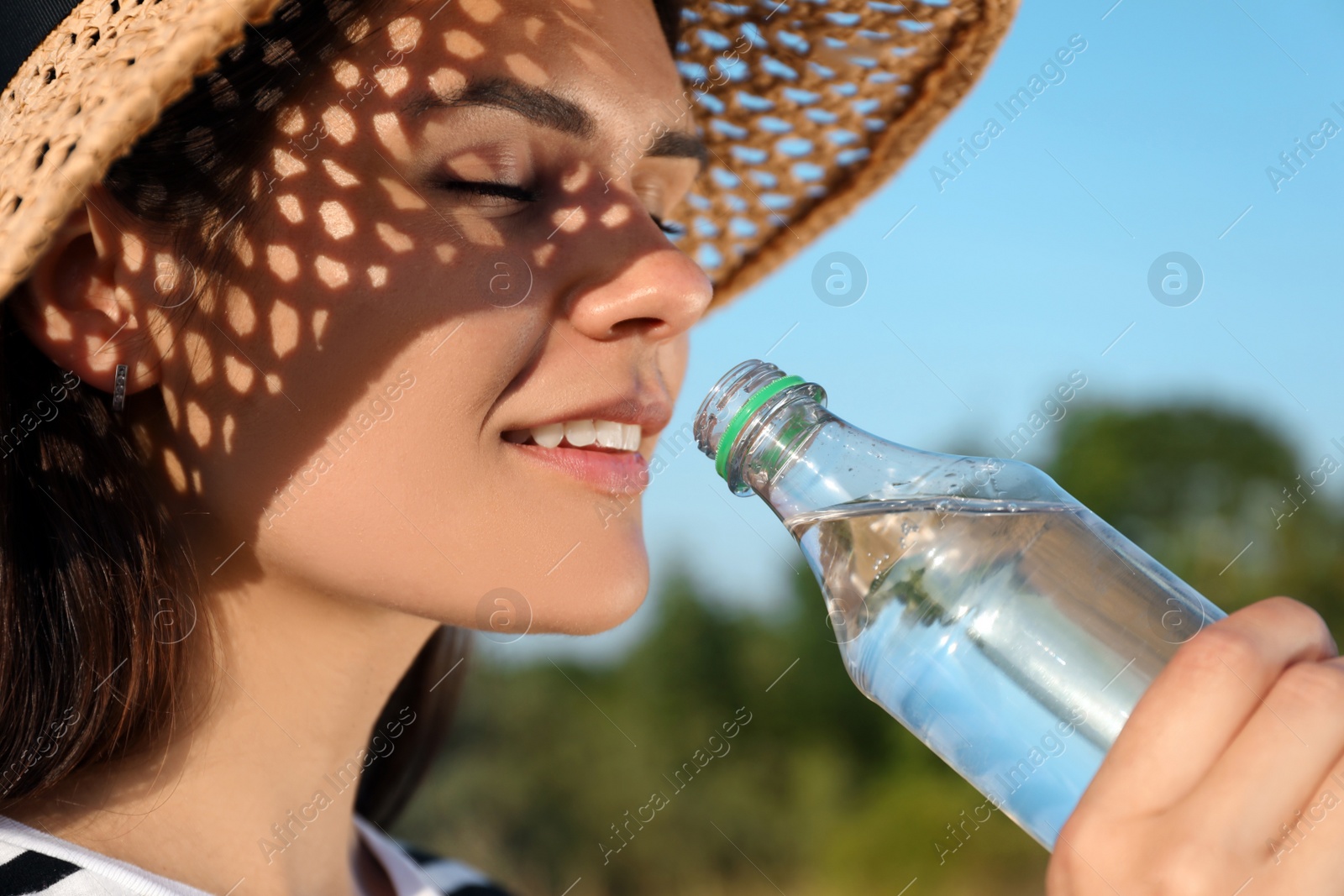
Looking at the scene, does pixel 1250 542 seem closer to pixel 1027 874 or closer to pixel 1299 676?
pixel 1027 874

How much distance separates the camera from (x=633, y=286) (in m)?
1.04

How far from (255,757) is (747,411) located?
2.12ft

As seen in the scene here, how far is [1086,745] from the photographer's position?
86 centimetres

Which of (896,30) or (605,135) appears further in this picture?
(896,30)

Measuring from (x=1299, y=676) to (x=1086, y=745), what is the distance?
29 centimetres

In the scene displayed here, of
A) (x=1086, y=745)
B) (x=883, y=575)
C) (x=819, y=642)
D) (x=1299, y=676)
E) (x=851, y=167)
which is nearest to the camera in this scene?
(x=1299, y=676)

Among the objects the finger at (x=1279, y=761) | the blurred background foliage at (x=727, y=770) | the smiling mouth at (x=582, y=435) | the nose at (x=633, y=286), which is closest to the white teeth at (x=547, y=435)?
the smiling mouth at (x=582, y=435)

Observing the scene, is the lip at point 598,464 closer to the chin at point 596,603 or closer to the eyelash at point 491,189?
the chin at point 596,603

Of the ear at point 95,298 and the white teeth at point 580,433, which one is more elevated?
the ear at point 95,298

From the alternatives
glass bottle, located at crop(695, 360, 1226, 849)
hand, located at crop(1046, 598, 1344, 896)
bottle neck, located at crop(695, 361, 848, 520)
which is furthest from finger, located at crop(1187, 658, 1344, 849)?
bottle neck, located at crop(695, 361, 848, 520)

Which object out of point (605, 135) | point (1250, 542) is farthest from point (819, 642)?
point (605, 135)

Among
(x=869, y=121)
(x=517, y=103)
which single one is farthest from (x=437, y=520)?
(x=869, y=121)

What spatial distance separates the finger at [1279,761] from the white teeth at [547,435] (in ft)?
2.18

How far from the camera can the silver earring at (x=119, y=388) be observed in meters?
1.00
